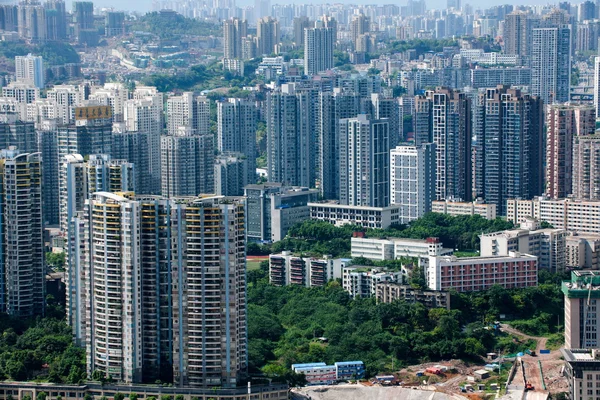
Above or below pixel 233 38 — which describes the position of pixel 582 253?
below

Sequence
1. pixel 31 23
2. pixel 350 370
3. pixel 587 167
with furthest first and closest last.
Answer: pixel 31 23 < pixel 587 167 < pixel 350 370

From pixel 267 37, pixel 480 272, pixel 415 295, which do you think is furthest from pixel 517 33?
pixel 415 295

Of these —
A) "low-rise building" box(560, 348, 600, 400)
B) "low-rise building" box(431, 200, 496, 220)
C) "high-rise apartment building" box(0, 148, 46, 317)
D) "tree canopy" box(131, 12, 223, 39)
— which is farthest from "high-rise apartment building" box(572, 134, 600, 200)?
"tree canopy" box(131, 12, 223, 39)

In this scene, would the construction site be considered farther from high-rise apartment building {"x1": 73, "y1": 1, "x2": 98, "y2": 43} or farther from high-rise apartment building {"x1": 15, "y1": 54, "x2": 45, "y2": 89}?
high-rise apartment building {"x1": 73, "y1": 1, "x2": 98, "y2": 43}

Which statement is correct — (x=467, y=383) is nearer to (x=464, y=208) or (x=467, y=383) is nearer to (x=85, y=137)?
(x=464, y=208)

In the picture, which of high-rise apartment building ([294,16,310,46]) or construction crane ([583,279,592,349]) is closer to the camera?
construction crane ([583,279,592,349])

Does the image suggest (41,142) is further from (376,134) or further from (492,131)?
(492,131)

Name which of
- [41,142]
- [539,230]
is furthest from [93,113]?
[539,230]
